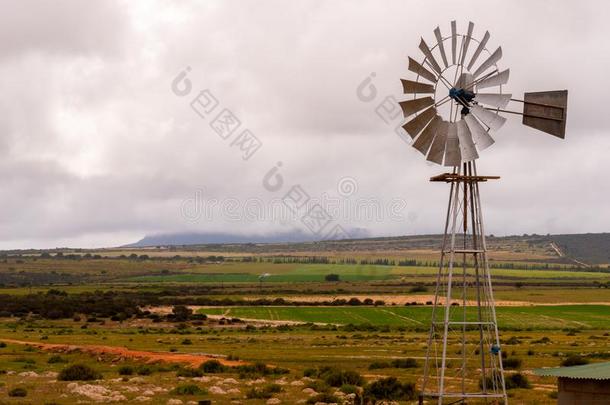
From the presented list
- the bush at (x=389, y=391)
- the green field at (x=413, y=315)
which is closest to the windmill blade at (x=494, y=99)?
the bush at (x=389, y=391)

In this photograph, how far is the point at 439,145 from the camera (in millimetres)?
27453

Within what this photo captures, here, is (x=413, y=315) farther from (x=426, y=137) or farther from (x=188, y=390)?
(x=426, y=137)

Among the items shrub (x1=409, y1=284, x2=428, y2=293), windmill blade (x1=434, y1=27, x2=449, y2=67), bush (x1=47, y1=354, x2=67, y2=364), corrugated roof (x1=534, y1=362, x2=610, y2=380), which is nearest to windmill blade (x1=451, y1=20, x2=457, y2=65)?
windmill blade (x1=434, y1=27, x2=449, y2=67)

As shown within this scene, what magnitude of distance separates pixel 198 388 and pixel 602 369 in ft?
60.2

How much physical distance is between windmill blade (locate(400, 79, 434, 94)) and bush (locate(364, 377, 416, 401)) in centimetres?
1326

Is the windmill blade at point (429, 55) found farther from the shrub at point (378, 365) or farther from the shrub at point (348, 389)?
the shrub at point (378, 365)

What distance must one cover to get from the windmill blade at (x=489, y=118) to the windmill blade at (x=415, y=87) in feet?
5.11

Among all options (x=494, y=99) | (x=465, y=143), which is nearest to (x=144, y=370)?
(x=465, y=143)

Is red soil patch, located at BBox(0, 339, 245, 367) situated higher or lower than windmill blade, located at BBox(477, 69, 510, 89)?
lower

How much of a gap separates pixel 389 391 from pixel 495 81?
14.2m

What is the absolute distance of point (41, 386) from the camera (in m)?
Answer: 39.3

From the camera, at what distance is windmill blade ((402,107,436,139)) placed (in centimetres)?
2767

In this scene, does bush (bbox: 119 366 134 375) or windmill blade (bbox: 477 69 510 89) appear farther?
bush (bbox: 119 366 134 375)

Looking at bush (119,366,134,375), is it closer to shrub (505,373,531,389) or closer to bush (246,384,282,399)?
bush (246,384,282,399)
